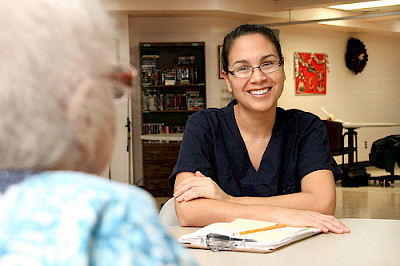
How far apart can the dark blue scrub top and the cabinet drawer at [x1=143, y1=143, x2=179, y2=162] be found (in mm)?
6202

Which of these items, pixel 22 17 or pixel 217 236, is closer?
pixel 22 17

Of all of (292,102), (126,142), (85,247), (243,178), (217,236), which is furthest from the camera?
(292,102)

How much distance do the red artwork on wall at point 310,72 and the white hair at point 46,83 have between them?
10.6 metres

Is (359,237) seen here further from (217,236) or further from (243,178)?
(243,178)

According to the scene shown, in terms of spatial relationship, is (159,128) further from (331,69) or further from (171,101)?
(331,69)

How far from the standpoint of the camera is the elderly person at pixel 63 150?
45 centimetres

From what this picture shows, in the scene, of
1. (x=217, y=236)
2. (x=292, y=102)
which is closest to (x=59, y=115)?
(x=217, y=236)

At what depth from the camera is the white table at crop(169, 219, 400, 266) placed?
1.29 metres

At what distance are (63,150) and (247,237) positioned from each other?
982 mm

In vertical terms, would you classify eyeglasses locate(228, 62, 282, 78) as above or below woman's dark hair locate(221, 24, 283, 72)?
below

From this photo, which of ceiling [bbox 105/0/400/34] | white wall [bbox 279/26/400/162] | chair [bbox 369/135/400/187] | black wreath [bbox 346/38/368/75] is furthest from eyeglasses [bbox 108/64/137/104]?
black wreath [bbox 346/38/368/75]

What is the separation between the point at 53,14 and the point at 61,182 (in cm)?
17

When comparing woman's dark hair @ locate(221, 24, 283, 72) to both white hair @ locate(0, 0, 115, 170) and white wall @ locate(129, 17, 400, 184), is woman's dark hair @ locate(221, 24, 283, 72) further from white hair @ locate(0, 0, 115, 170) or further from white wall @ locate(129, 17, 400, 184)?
white wall @ locate(129, 17, 400, 184)

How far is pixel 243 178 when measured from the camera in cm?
217
